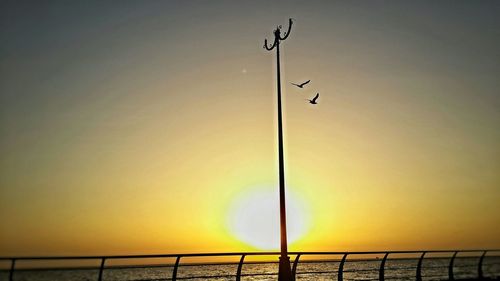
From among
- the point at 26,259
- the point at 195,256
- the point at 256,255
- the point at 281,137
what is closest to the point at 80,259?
the point at 26,259

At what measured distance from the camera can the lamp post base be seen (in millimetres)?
14477

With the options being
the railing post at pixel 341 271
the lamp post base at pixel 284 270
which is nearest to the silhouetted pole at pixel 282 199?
the lamp post base at pixel 284 270

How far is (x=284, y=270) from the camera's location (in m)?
14.5

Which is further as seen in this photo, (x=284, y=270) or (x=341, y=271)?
(x=341, y=271)

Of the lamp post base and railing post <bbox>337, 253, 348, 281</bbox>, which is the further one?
railing post <bbox>337, 253, 348, 281</bbox>

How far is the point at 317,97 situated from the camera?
57.6 feet

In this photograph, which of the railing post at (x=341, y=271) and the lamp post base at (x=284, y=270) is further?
the railing post at (x=341, y=271)

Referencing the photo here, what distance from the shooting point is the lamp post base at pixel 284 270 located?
14.5 metres

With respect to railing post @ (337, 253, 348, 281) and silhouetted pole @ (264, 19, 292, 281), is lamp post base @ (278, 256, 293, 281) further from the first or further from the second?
railing post @ (337, 253, 348, 281)

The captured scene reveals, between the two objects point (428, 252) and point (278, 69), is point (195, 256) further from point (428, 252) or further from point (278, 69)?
point (428, 252)

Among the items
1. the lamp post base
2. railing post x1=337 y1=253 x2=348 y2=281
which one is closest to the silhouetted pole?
the lamp post base

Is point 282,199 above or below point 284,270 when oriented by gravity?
above

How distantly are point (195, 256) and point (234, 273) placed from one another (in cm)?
125

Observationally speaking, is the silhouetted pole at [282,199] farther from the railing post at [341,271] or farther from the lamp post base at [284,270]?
the railing post at [341,271]
